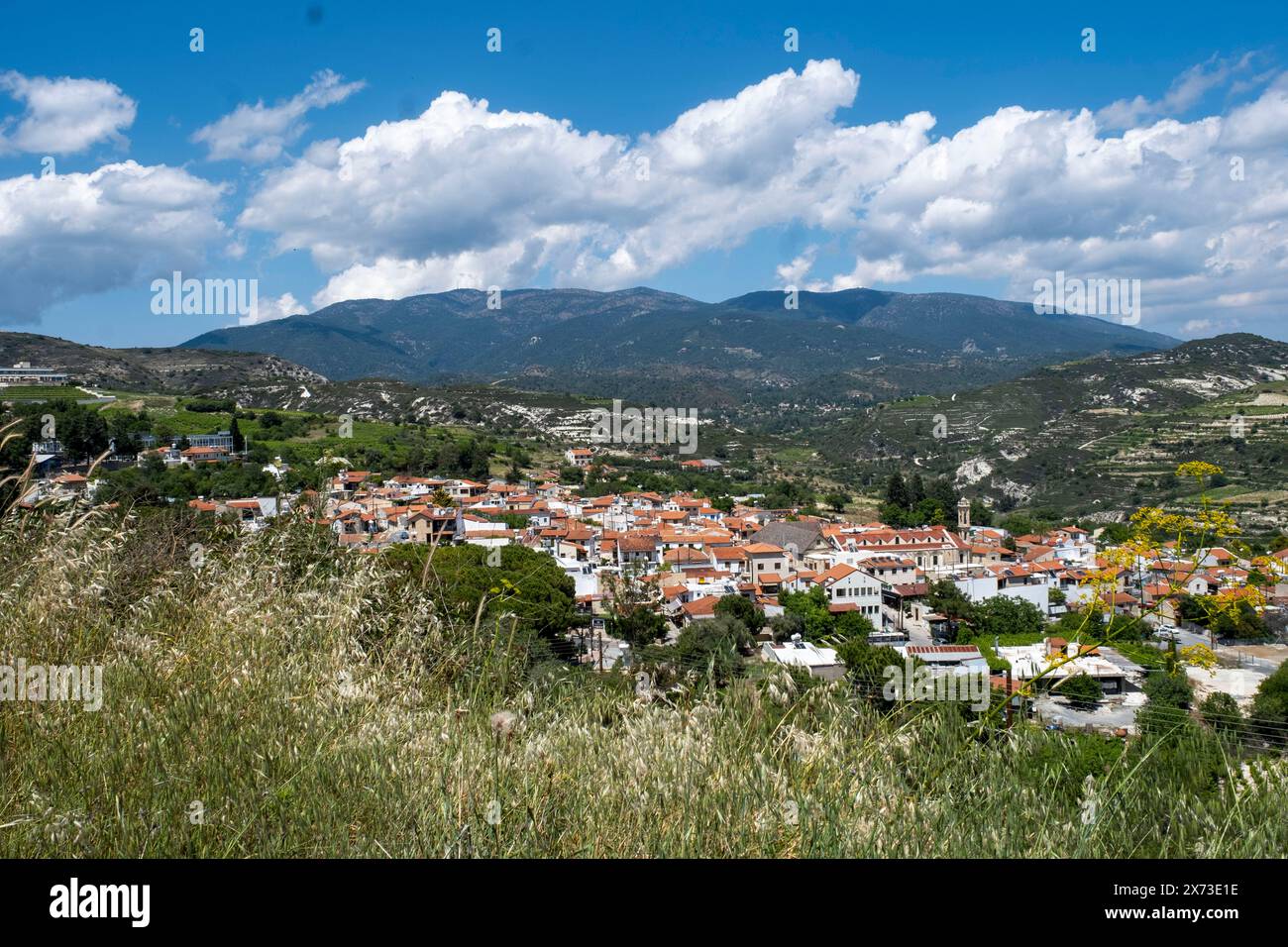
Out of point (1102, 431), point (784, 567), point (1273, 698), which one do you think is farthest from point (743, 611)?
point (1102, 431)

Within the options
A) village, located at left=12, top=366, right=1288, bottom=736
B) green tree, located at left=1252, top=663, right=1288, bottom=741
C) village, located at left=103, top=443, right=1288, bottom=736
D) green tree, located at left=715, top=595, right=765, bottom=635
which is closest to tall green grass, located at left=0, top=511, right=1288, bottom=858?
village, located at left=12, top=366, right=1288, bottom=736

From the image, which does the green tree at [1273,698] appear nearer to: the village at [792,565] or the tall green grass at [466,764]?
the village at [792,565]

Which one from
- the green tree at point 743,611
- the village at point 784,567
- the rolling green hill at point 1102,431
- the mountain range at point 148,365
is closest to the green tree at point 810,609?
the village at point 784,567

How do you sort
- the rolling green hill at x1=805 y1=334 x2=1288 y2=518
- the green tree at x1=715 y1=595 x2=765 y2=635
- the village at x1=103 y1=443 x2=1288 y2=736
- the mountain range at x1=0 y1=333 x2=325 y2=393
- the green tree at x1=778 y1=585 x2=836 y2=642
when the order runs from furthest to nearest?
1. the mountain range at x1=0 y1=333 x2=325 y2=393
2. the rolling green hill at x1=805 y1=334 x2=1288 y2=518
3. the green tree at x1=778 y1=585 x2=836 y2=642
4. the green tree at x1=715 y1=595 x2=765 y2=635
5. the village at x1=103 y1=443 x2=1288 y2=736

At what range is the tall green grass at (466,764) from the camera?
64.7 inches

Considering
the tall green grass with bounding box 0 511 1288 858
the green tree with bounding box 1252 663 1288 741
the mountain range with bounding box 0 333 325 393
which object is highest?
the mountain range with bounding box 0 333 325 393

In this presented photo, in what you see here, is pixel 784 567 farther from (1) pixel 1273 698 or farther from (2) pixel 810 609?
(1) pixel 1273 698

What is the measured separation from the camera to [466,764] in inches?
73.6

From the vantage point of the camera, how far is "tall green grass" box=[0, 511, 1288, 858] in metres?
1.64

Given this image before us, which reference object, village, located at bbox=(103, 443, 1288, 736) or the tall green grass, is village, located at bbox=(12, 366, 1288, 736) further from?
the tall green grass

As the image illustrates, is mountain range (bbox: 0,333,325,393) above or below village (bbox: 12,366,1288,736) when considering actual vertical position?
above

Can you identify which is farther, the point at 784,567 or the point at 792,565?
the point at 792,565
